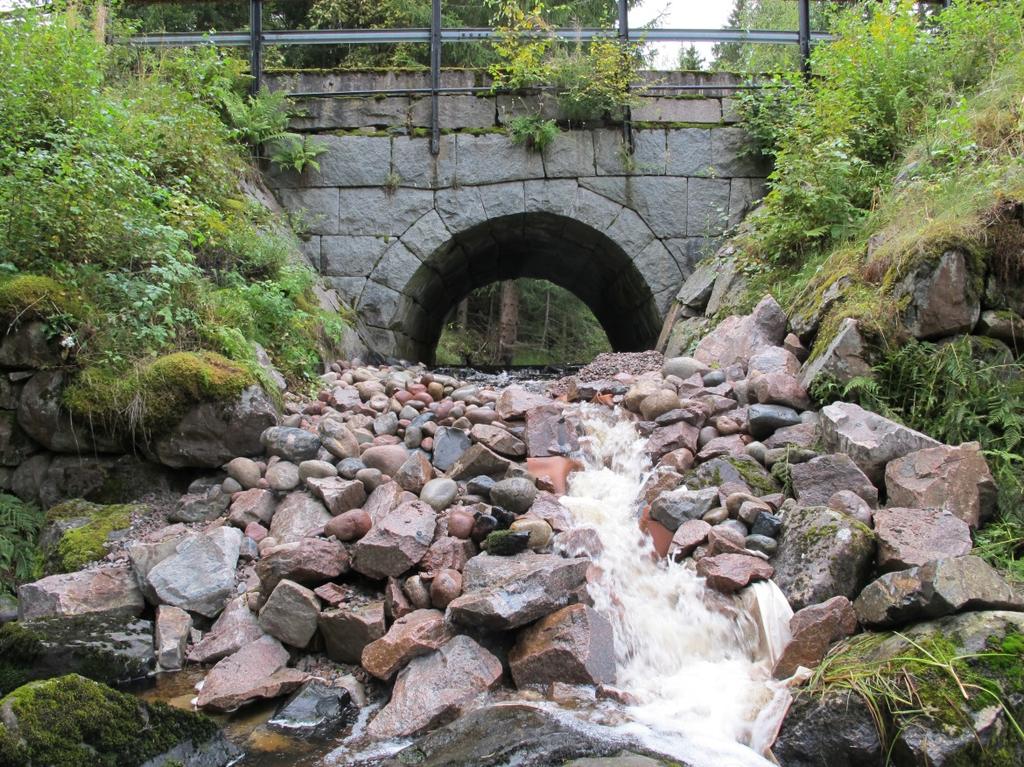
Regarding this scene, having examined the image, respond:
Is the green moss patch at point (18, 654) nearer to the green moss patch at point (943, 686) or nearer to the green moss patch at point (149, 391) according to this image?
the green moss patch at point (149, 391)

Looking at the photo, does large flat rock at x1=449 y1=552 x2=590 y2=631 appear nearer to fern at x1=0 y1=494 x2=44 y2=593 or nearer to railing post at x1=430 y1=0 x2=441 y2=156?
fern at x1=0 y1=494 x2=44 y2=593

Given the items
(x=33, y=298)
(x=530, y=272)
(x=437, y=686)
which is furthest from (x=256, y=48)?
(x=437, y=686)

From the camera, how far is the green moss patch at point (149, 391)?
4.66 metres

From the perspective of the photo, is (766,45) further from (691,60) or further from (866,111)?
(866,111)

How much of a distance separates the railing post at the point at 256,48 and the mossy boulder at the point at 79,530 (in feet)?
19.8

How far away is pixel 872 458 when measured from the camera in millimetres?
3941

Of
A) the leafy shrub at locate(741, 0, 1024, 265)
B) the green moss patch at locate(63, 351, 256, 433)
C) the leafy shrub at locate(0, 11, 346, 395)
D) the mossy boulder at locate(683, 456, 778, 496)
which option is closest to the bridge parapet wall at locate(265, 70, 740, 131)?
the leafy shrub at locate(741, 0, 1024, 265)

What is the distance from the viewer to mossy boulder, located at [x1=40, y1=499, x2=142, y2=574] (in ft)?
13.7

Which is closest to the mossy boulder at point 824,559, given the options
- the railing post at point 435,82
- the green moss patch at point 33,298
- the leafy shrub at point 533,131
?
the green moss patch at point 33,298

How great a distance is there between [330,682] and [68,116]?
4483mm

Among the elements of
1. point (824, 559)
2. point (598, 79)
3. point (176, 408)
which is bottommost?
point (824, 559)

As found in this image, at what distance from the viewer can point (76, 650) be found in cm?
330

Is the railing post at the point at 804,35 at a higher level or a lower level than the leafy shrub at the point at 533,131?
higher

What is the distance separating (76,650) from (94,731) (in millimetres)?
1115
